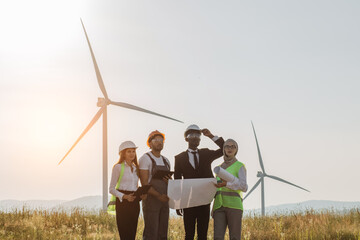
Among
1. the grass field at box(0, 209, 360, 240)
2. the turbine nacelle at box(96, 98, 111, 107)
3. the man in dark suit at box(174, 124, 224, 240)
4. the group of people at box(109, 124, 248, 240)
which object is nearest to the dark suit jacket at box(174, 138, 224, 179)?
the man in dark suit at box(174, 124, 224, 240)

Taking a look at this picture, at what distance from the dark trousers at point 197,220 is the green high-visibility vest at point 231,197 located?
44 centimetres

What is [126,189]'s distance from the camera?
29.8 feet

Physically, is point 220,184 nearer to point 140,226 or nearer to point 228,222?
point 228,222

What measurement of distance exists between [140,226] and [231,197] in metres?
7.75

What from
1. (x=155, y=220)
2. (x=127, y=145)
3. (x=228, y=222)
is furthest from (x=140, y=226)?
(x=228, y=222)

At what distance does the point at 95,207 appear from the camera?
2000cm

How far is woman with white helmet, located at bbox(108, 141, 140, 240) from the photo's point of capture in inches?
356

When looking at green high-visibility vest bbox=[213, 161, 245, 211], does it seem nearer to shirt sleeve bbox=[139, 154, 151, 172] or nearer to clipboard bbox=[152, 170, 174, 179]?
clipboard bbox=[152, 170, 174, 179]

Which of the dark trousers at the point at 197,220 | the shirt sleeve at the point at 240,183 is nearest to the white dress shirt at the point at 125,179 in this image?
the dark trousers at the point at 197,220

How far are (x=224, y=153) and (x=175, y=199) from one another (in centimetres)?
126

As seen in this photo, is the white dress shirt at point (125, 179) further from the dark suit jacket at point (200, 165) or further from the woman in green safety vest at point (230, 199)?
the woman in green safety vest at point (230, 199)

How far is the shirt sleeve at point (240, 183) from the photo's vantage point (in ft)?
28.6

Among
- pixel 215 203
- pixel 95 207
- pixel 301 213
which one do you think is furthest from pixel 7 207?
pixel 215 203

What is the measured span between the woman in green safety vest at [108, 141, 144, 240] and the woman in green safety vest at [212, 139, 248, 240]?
5.00 ft
